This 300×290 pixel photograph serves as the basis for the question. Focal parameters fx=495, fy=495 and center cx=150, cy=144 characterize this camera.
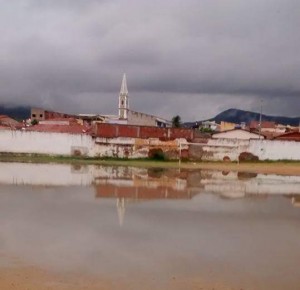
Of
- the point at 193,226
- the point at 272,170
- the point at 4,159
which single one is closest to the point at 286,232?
the point at 193,226

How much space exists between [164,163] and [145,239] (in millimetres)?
33686

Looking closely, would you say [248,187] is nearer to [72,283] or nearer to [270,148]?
[72,283]

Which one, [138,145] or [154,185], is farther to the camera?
[138,145]

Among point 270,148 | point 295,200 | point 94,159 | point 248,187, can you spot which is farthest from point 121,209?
point 270,148

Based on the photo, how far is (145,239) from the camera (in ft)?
40.7

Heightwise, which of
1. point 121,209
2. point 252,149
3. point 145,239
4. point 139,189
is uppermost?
point 252,149

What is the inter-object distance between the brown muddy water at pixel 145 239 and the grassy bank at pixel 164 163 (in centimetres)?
1929

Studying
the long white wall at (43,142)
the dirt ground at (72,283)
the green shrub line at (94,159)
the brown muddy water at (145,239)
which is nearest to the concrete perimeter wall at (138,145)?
the long white wall at (43,142)

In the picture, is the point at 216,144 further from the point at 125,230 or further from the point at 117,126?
the point at 125,230

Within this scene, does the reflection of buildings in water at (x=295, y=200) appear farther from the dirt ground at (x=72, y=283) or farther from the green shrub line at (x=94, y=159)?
the green shrub line at (x=94, y=159)

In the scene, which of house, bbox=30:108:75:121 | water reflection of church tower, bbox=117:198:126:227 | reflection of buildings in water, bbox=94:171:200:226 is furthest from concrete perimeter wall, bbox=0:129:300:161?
house, bbox=30:108:75:121

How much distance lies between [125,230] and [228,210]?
660 cm

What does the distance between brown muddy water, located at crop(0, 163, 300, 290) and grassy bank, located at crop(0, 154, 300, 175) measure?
1929cm

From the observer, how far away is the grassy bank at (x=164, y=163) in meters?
43.2
